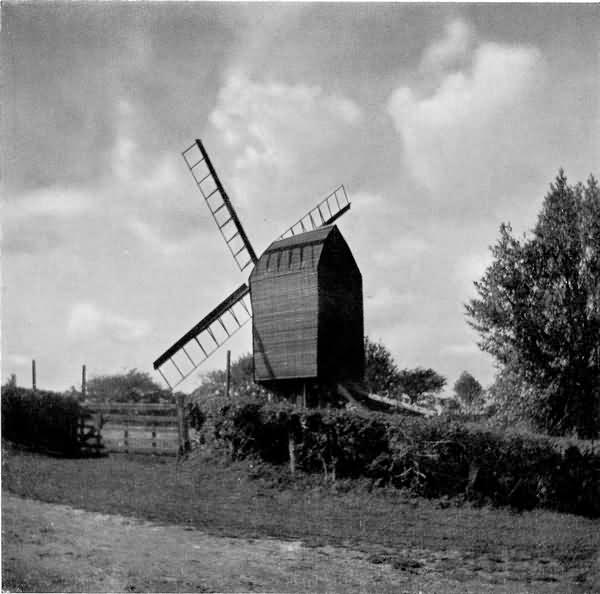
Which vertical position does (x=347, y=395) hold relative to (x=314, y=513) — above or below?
above

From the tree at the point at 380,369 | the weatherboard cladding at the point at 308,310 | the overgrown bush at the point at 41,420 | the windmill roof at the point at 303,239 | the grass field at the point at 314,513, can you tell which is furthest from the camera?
the tree at the point at 380,369

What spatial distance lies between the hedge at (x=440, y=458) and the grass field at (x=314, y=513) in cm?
48

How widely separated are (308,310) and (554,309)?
409 inches

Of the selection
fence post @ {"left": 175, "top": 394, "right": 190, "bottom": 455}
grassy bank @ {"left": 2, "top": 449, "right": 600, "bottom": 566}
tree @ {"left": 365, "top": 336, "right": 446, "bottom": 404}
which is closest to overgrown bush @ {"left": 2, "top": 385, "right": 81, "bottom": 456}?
grassy bank @ {"left": 2, "top": 449, "right": 600, "bottom": 566}

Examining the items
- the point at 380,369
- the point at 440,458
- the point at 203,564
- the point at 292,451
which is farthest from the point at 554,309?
the point at 380,369

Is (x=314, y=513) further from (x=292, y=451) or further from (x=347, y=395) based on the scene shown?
(x=347, y=395)

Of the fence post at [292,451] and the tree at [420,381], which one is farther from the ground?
the tree at [420,381]

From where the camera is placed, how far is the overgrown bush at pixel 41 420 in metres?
19.6

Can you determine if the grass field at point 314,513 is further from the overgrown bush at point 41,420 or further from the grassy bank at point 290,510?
the overgrown bush at point 41,420

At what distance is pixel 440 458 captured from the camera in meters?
15.6

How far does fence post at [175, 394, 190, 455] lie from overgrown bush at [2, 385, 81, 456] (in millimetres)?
3650

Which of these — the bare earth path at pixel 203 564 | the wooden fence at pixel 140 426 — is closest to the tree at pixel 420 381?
the wooden fence at pixel 140 426

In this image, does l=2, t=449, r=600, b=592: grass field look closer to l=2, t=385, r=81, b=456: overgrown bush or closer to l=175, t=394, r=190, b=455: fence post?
l=175, t=394, r=190, b=455: fence post

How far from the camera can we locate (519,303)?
26484mm
